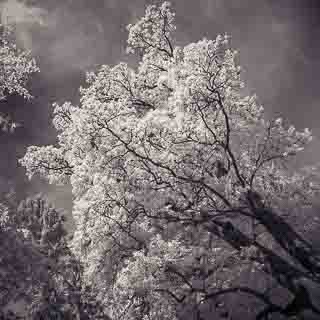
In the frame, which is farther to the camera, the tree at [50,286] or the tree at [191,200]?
the tree at [50,286]

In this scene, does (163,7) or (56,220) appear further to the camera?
(56,220)

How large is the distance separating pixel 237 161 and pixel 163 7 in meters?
9.50

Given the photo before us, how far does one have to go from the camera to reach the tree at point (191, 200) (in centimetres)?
1281

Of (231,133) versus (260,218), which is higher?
(231,133)

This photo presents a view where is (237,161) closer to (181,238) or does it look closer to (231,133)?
(231,133)

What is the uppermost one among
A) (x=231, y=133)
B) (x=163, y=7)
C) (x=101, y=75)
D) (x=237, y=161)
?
(x=163, y=7)

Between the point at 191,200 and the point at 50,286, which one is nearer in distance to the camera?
the point at 191,200

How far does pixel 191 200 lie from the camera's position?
1378 cm

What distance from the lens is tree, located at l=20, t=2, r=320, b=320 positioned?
42.0 ft

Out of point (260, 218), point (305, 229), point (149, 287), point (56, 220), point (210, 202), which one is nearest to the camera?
point (149, 287)

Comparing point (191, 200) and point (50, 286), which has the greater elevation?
point (50, 286)

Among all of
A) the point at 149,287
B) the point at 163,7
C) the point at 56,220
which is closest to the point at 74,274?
the point at 56,220

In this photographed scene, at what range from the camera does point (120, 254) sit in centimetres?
1402

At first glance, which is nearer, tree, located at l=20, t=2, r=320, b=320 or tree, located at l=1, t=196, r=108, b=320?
tree, located at l=20, t=2, r=320, b=320
